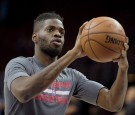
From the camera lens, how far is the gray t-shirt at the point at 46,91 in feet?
9.92

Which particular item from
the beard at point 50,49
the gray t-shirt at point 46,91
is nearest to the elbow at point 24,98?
the gray t-shirt at point 46,91

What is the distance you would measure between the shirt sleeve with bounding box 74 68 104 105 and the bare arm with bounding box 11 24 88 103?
26.7 inches

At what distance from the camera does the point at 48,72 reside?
271 cm

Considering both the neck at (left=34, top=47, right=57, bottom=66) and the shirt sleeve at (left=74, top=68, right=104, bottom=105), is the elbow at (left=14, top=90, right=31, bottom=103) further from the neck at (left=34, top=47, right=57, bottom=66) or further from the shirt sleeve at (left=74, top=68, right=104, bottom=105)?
the shirt sleeve at (left=74, top=68, right=104, bottom=105)

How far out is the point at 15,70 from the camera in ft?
9.66

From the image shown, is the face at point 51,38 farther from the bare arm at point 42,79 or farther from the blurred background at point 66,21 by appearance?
the blurred background at point 66,21

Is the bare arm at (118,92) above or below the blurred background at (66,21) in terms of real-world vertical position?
above

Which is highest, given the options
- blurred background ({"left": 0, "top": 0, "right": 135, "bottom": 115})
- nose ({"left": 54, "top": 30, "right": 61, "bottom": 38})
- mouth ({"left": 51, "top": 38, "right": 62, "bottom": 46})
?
nose ({"left": 54, "top": 30, "right": 61, "bottom": 38})

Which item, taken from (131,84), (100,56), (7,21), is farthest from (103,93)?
(7,21)

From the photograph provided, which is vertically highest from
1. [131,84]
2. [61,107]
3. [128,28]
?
[61,107]

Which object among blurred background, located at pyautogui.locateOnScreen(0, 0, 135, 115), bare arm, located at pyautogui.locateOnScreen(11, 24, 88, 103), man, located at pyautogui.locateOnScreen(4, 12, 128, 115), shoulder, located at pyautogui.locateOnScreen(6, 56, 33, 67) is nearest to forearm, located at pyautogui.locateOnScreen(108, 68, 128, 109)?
man, located at pyautogui.locateOnScreen(4, 12, 128, 115)

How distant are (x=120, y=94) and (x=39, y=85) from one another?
0.77 m

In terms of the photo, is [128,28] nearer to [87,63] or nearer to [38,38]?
[87,63]

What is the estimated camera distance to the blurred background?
22.0ft
